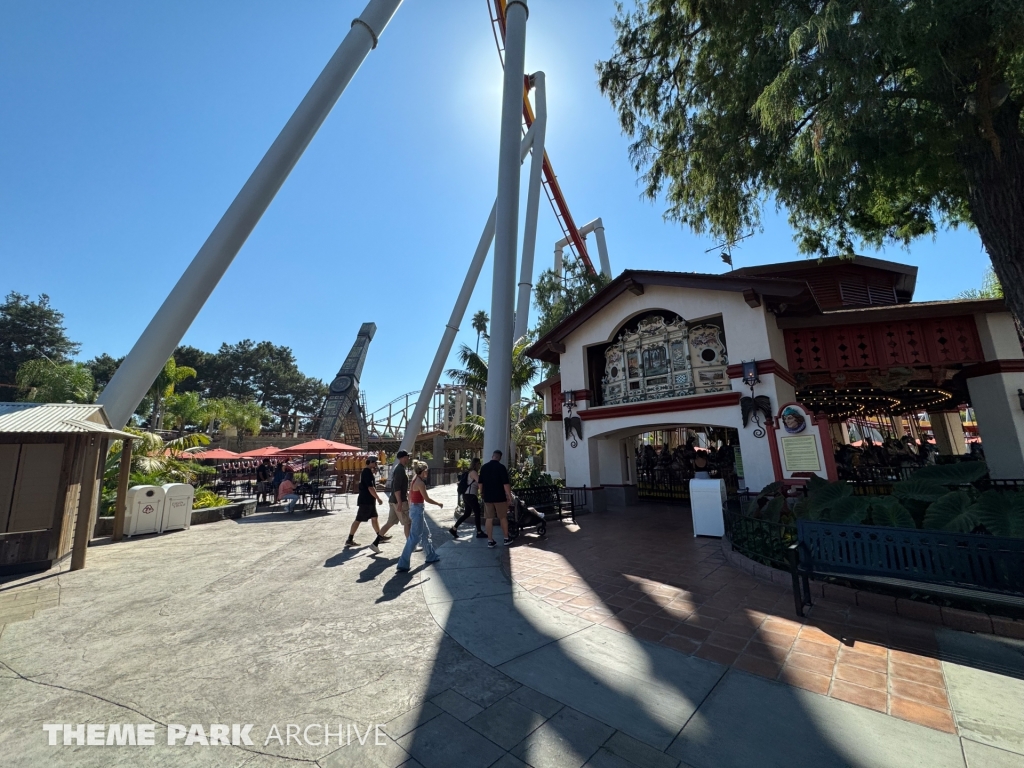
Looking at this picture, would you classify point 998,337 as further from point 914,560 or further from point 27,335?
point 27,335

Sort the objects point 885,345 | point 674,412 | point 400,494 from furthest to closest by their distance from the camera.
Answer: point 674,412
point 885,345
point 400,494

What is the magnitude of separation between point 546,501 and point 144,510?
31.5 ft

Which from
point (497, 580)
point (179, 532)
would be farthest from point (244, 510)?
point (497, 580)

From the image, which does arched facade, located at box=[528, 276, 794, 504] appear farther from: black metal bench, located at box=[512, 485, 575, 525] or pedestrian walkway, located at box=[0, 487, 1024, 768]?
pedestrian walkway, located at box=[0, 487, 1024, 768]

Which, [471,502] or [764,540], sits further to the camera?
[471,502]

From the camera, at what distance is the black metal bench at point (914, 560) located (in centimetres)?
383

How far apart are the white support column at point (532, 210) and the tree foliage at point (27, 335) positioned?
181 ft

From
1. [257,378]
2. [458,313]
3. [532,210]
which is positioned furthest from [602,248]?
[257,378]

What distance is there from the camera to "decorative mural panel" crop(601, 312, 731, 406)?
468 inches

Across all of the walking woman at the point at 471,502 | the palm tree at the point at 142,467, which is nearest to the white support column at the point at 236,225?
the palm tree at the point at 142,467

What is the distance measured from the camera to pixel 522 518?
29.8 ft

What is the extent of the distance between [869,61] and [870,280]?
1262cm

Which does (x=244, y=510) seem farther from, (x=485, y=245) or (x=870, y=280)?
(x=870, y=280)

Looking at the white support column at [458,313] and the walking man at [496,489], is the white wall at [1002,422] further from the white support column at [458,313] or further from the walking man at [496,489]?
the white support column at [458,313]
